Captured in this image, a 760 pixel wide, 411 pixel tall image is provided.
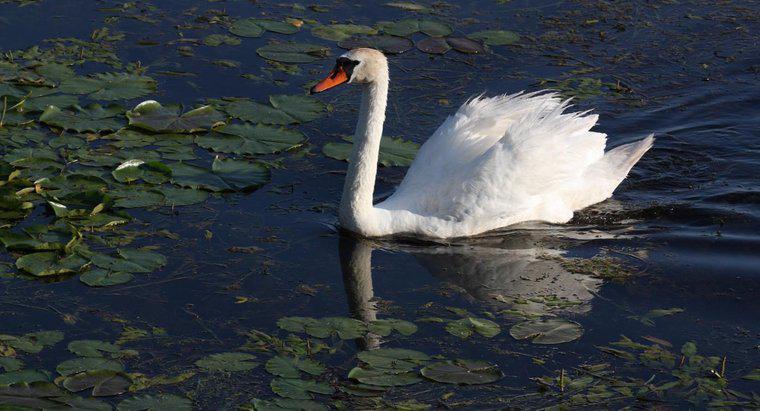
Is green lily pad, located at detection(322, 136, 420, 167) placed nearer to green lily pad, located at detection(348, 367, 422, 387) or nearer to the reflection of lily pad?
the reflection of lily pad

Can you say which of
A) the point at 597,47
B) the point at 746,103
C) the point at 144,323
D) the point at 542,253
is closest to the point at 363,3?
the point at 597,47

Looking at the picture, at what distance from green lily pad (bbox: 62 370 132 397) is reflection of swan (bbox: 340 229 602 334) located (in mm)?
1715

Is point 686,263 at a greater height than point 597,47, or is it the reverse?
point 597,47

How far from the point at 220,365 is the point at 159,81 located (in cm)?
485

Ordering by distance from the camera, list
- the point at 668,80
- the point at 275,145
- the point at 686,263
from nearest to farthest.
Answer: the point at 686,263
the point at 275,145
the point at 668,80

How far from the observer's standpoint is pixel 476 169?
916cm

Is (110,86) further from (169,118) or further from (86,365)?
(86,365)

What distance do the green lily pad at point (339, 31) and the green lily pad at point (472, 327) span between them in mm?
5343

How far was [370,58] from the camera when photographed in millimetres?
8664

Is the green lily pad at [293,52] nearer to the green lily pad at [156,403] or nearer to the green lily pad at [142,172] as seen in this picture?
the green lily pad at [142,172]

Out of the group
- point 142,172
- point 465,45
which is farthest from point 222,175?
point 465,45

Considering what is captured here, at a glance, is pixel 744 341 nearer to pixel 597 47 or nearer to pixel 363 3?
pixel 597 47

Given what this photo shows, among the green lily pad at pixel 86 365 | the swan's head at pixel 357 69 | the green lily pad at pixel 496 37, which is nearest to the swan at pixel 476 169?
the swan's head at pixel 357 69

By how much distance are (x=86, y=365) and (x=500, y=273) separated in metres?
3.16
